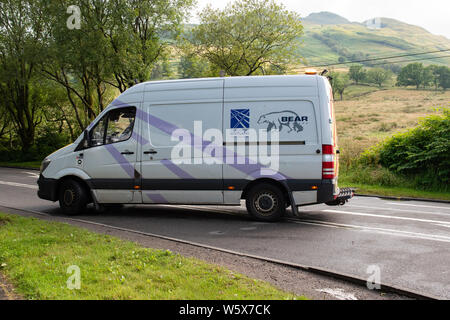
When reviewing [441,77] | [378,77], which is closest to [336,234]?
[441,77]

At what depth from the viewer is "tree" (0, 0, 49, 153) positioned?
27.2m

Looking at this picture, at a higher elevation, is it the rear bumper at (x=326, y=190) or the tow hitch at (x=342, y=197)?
the rear bumper at (x=326, y=190)

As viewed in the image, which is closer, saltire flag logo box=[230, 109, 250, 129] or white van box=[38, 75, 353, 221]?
white van box=[38, 75, 353, 221]

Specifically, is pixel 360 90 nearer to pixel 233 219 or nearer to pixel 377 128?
pixel 377 128

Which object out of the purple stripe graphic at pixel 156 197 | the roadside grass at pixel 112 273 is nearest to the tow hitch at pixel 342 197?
the purple stripe graphic at pixel 156 197

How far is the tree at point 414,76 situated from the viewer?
105 meters

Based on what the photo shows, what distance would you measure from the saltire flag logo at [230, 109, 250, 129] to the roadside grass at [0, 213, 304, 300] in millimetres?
3408

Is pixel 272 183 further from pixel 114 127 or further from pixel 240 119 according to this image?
pixel 114 127


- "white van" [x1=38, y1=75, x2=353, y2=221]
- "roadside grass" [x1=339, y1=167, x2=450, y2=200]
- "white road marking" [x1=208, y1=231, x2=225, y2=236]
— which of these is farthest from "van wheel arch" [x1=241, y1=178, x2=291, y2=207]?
"roadside grass" [x1=339, y1=167, x2=450, y2=200]

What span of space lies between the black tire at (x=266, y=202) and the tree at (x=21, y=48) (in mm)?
22497

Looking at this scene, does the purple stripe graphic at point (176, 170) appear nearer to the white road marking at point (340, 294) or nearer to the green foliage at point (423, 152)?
the white road marking at point (340, 294)

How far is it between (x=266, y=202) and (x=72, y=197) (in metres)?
4.53

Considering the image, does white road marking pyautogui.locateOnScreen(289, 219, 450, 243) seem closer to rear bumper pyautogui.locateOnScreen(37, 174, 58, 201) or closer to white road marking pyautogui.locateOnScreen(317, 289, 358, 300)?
white road marking pyautogui.locateOnScreen(317, 289, 358, 300)
